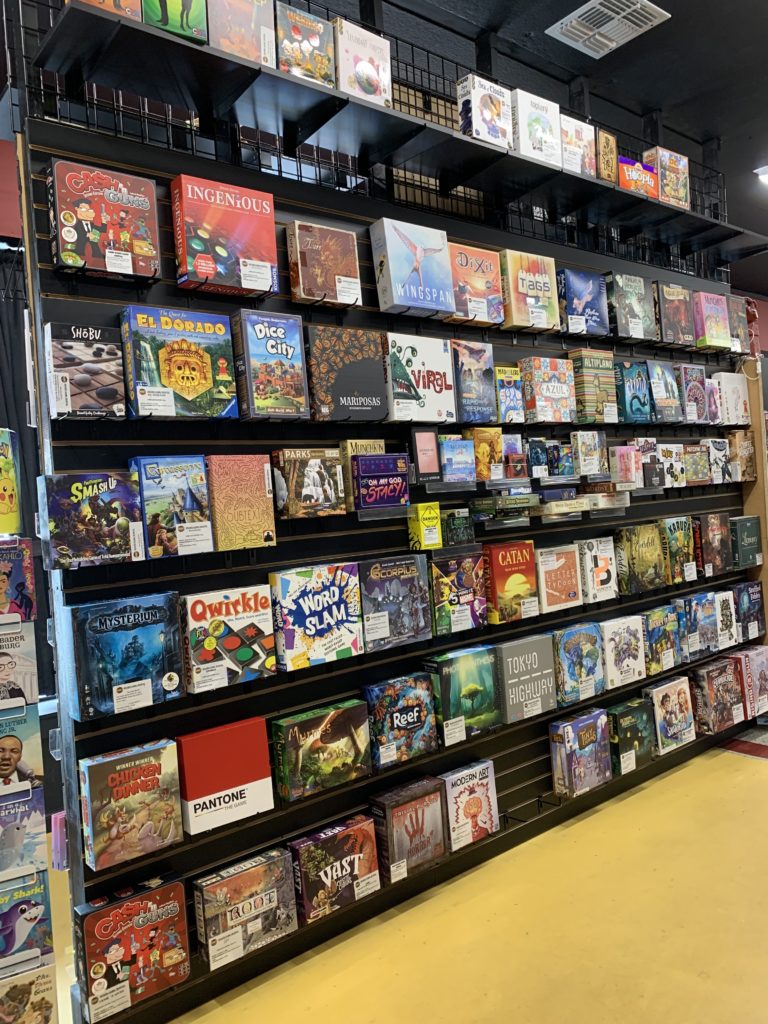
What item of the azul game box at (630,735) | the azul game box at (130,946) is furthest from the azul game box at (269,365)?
the azul game box at (630,735)

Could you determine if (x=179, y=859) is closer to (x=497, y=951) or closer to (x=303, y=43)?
(x=497, y=951)

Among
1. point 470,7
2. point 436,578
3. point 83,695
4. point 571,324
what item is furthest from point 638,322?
point 83,695

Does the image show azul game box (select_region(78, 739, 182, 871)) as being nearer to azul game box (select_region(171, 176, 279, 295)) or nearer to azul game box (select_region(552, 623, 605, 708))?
azul game box (select_region(171, 176, 279, 295))

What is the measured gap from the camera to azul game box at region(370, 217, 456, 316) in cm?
261

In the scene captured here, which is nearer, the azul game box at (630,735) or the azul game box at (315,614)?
the azul game box at (315,614)

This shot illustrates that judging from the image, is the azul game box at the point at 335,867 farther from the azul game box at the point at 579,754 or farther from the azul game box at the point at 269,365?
the azul game box at the point at 269,365

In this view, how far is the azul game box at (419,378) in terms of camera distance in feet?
8.55

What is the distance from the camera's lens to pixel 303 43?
231 centimetres

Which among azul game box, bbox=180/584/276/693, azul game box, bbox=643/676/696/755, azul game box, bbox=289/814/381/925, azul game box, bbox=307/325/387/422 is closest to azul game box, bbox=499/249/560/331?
azul game box, bbox=307/325/387/422

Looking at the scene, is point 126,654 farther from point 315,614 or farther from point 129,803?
point 315,614

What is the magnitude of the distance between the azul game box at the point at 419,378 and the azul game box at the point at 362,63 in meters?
0.80

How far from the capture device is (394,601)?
2586mm

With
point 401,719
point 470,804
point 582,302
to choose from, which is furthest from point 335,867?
point 582,302

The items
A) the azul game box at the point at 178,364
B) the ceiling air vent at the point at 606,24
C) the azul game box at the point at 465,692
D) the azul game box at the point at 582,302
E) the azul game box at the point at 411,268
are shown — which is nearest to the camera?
the azul game box at the point at 178,364
